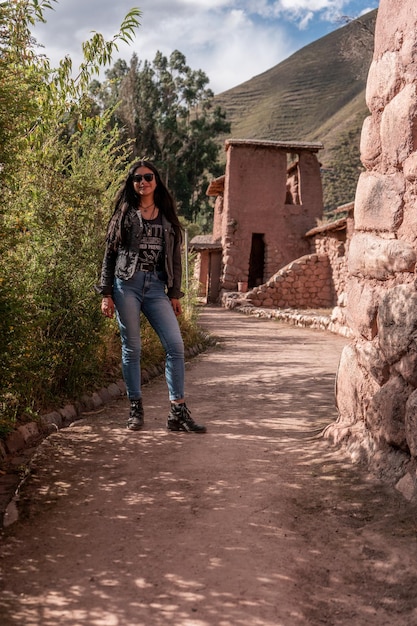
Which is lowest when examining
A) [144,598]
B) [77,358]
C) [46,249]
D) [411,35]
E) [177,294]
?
[144,598]

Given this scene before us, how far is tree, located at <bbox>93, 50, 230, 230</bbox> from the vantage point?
34219 millimetres

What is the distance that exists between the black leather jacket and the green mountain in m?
22.1

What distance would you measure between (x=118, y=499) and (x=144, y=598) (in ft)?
3.07

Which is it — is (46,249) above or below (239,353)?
above

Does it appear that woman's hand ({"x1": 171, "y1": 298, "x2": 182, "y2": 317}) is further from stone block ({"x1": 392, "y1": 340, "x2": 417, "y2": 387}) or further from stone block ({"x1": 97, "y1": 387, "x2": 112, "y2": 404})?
stone block ({"x1": 392, "y1": 340, "x2": 417, "y2": 387})

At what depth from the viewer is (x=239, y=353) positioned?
339 inches

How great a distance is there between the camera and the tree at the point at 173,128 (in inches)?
1347

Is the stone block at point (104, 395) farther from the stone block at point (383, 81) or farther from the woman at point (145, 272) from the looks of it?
the stone block at point (383, 81)

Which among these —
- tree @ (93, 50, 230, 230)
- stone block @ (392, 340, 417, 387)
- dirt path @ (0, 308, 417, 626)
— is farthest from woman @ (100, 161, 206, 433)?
tree @ (93, 50, 230, 230)

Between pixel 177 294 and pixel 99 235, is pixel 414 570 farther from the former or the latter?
pixel 99 235

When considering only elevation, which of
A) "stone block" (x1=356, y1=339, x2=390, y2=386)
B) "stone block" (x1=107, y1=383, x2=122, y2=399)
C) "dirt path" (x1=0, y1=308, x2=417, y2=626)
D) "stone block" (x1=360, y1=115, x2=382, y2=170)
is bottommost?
"dirt path" (x1=0, y1=308, x2=417, y2=626)

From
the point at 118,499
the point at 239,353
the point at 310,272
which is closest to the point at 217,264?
the point at 310,272

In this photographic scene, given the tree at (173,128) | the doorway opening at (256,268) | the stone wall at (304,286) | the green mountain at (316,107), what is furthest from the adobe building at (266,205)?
the tree at (173,128)

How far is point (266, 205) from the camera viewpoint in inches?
813
